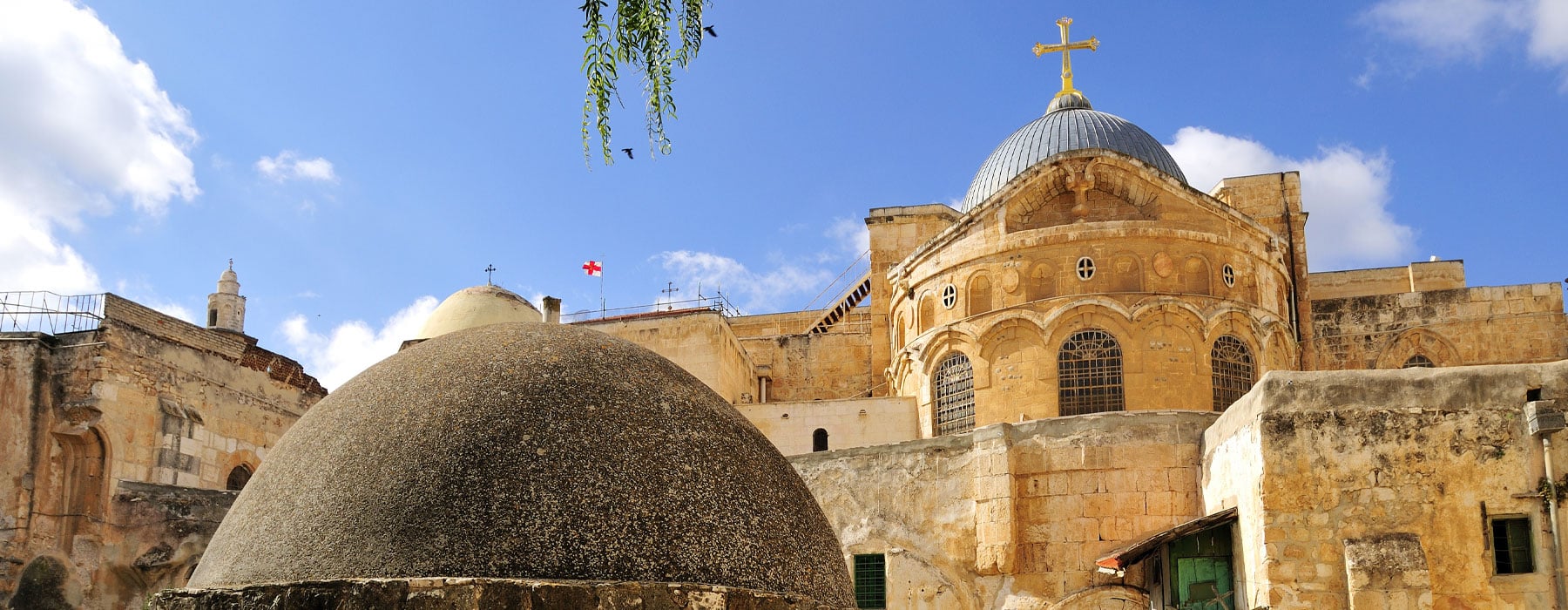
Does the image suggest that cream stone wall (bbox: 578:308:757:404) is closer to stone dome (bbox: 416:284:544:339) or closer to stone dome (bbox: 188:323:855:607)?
stone dome (bbox: 416:284:544:339)

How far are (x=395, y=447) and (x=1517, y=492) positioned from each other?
1301 centimetres

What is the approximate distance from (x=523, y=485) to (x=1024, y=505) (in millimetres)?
14063

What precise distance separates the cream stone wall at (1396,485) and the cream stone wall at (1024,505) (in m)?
2.71

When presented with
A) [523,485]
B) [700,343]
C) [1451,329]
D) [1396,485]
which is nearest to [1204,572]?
[1396,485]

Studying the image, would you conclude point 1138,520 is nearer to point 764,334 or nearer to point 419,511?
point 419,511

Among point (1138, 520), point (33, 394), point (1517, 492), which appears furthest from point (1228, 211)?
point (33, 394)

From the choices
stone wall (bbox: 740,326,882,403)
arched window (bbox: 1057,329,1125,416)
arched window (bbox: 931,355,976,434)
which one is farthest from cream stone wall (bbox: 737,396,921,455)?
stone wall (bbox: 740,326,882,403)

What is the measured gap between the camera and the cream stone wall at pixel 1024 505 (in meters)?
17.5

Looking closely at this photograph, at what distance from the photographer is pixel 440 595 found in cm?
431

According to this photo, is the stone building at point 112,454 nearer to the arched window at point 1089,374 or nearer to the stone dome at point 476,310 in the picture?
the stone dome at point 476,310

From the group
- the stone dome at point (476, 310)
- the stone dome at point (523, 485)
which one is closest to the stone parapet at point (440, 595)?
the stone dome at point (523, 485)

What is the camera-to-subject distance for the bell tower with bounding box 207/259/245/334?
32750mm

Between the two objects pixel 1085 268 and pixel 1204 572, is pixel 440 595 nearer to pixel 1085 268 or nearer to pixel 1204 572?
pixel 1204 572

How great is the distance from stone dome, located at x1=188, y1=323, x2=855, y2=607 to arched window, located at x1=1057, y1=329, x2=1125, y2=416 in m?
18.3
